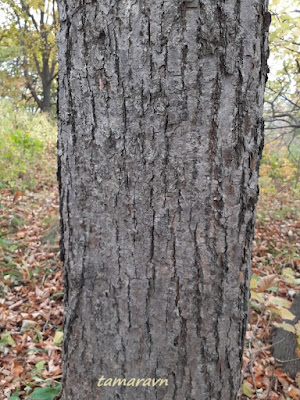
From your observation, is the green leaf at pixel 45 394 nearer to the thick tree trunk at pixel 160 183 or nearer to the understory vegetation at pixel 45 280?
the understory vegetation at pixel 45 280

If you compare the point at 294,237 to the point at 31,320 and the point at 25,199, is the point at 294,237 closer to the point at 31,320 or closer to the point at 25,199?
the point at 31,320

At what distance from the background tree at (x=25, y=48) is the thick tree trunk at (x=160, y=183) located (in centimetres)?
1183

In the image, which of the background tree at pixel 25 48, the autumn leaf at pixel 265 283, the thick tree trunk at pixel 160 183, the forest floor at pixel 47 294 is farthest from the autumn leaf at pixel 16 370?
the background tree at pixel 25 48

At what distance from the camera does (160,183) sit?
975 millimetres

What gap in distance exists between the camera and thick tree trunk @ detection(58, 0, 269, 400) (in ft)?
2.97

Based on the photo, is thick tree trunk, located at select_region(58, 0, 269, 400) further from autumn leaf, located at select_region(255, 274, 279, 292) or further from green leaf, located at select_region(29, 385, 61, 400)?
green leaf, located at select_region(29, 385, 61, 400)

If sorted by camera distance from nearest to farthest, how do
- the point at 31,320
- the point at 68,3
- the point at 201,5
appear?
the point at 201,5
the point at 68,3
the point at 31,320

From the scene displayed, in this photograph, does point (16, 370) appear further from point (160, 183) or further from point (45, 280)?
point (160, 183)

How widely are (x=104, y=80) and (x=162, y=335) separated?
90 centimetres

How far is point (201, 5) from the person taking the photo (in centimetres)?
87

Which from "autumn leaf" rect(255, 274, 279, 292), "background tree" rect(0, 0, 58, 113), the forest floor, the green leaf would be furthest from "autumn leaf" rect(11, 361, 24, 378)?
"background tree" rect(0, 0, 58, 113)

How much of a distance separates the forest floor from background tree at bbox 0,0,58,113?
29.9 feet

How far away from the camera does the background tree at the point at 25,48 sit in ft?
38.1

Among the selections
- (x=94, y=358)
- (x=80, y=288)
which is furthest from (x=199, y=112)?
(x=94, y=358)
